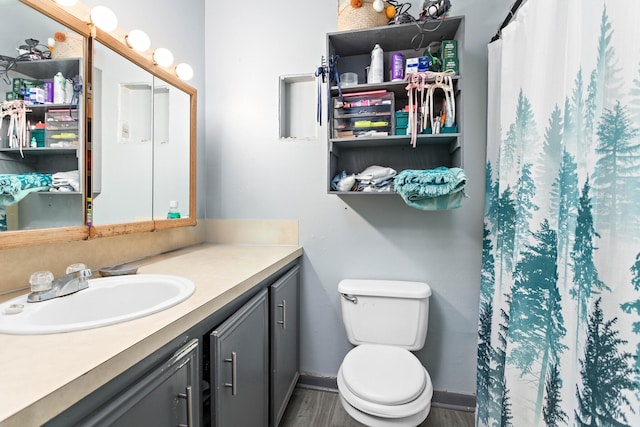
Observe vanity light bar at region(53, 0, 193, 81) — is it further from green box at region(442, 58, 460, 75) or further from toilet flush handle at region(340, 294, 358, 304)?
toilet flush handle at region(340, 294, 358, 304)

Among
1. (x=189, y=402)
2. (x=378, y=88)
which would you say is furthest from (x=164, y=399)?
(x=378, y=88)

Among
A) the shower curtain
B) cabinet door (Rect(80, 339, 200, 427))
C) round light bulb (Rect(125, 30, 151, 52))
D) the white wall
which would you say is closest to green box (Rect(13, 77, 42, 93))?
round light bulb (Rect(125, 30, 151, 52))

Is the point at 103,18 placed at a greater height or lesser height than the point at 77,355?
greater

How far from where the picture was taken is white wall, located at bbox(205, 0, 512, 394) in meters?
1.60

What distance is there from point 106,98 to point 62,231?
1.74 ft

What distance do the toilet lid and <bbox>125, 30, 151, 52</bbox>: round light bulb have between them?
5.36 feet

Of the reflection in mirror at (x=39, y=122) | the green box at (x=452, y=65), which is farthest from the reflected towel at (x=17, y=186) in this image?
the green box at (x=452, y=65)

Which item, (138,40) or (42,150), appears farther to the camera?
(138,40)

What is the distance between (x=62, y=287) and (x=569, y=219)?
55.4 inches

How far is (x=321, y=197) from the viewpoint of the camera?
69.6 inches

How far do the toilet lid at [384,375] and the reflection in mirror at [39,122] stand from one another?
119 cm

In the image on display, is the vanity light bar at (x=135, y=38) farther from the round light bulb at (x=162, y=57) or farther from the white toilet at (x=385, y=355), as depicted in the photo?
the white toilet at (x=385, y=355)

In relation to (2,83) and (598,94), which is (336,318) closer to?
(598,94)

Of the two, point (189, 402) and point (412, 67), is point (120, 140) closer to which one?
point (189, 402)
